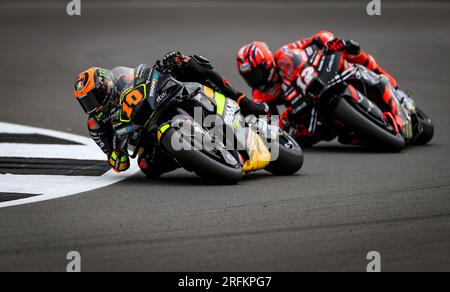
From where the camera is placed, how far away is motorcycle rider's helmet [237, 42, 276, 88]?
11.9 meters

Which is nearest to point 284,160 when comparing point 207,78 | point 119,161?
point 207,78

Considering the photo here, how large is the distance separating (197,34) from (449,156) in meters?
11.4

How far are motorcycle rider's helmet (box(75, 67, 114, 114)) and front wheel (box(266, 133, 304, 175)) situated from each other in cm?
184

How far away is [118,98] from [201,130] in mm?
987

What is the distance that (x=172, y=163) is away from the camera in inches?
397

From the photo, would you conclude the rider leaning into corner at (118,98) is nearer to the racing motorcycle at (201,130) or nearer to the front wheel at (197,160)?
the racing motorcycle at (201,130)

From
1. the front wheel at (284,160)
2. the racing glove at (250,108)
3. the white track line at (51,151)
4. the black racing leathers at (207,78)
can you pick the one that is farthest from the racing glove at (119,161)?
the white track line at (51,151)

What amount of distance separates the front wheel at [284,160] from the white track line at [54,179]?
1.54 m

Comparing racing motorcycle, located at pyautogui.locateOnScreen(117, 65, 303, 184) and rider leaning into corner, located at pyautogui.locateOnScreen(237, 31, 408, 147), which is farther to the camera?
rider leaning into corner, located at pyautogui.locateOnScreen(237, 31, 408, 147)

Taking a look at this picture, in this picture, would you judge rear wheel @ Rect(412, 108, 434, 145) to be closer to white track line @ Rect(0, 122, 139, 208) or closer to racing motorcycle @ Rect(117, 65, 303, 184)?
racing motorcycle @ Rect(117, 65, 303, 184)

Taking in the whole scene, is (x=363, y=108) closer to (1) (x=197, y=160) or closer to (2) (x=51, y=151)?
(1) (x=197, y=160)

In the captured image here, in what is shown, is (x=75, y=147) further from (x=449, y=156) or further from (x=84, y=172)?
(x=449, y=156)

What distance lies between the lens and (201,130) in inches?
377

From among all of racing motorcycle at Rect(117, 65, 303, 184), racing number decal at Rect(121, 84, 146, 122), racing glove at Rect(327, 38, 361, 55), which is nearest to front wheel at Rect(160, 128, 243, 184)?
racing motorcycle at Rect(117, 65, 303, 184)
